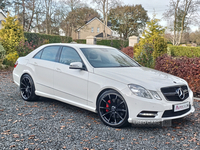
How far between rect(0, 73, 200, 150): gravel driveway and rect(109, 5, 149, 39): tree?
50245 mm

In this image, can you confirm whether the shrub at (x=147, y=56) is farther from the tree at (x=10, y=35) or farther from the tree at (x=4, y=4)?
the tree at (x=4, y=4)

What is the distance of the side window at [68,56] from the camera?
499 cm

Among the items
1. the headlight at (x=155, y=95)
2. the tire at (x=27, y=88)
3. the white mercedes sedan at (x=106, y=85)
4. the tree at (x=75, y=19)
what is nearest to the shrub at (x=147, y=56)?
the white mercedes sedan at (x=106, y=85)

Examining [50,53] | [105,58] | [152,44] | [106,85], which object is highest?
[152,44]

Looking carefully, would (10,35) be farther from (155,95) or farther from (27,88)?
(155,95)

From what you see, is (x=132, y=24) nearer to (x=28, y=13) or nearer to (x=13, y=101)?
(x=28, y=13)

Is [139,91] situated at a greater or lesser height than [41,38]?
A: lesser

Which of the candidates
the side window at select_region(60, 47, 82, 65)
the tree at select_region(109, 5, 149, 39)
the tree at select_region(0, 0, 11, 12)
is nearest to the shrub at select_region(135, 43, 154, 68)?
the side window at select_region(60, 47, 82, 65)

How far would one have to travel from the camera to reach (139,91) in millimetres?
3885

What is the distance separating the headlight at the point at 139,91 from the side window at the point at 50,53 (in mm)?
2383

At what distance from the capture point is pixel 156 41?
10844 millimetres

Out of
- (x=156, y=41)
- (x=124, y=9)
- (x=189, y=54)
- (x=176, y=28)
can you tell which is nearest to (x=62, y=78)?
(x=156, y=41)

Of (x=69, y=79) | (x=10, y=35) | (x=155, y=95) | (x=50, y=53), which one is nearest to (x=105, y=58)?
(x=69, y=79)

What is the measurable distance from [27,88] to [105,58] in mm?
2483
